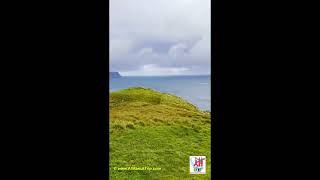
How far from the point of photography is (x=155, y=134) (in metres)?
1.85

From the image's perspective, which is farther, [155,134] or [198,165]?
[155,134]

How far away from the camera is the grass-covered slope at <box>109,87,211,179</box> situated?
5.71 feet

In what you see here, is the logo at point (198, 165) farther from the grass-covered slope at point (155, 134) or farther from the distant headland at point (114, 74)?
the distant headland at point (114, 74)

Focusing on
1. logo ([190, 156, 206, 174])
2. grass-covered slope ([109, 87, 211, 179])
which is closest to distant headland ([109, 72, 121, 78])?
grass-covered slope ([109, 87, 211, 179])

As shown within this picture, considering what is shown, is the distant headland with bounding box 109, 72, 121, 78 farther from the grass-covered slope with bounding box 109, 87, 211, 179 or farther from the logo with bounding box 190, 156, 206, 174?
the logo with bounding box 190, 156, 206, 174

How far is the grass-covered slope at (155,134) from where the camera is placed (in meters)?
1.74

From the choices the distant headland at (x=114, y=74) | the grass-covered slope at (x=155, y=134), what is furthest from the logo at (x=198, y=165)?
the distant headland at (x=114, y=74)

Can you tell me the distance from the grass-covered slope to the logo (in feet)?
0.07

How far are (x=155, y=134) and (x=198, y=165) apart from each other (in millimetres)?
308

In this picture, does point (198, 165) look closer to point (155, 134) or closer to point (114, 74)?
point (155, 134)

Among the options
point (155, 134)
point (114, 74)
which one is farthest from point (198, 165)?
point (114, 74)
